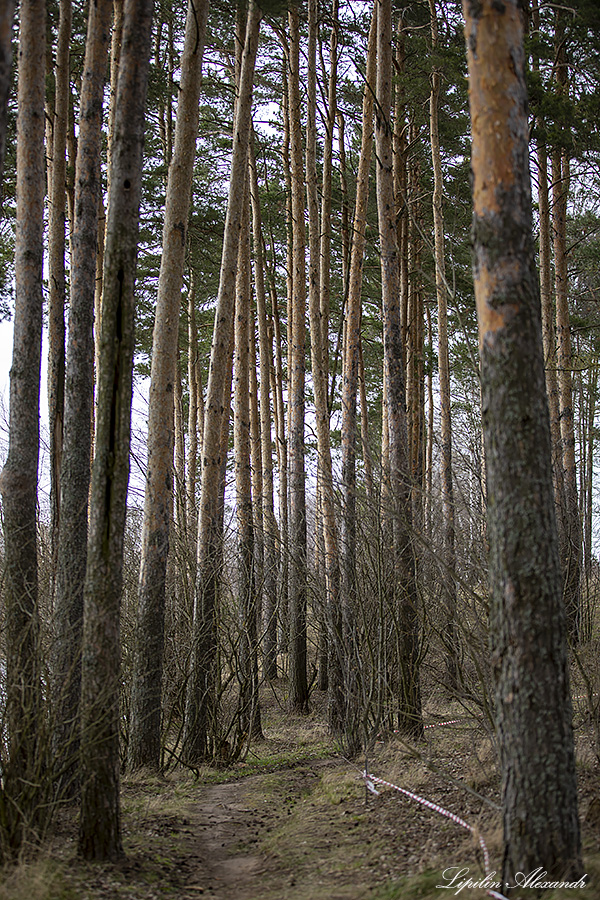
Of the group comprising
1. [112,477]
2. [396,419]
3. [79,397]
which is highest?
[396,419]

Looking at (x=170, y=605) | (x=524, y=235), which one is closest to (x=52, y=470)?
(x=170, y=605)

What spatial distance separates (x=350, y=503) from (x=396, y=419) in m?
1.06

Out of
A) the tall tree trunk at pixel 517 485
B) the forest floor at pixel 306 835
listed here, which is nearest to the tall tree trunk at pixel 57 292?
the forest floor at pixel 306 835

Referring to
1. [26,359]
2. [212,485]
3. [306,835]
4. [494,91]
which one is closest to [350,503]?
[212,485]

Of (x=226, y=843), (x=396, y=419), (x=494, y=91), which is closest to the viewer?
(x=494, y=91)

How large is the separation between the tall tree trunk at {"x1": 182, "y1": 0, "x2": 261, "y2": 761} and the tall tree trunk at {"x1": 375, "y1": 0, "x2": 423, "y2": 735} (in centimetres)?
167

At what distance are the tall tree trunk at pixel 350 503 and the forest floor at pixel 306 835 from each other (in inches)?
37.2

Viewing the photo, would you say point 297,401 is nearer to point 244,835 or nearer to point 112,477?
point 244,835

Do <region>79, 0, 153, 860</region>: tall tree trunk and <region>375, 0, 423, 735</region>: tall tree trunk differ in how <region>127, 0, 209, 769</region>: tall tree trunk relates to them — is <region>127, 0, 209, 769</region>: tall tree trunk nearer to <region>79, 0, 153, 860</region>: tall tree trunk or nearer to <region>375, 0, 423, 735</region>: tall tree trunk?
<region>375, 0, 423, 735</region>: tall tree trunk

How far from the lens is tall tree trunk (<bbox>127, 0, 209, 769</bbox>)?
24.5 feet

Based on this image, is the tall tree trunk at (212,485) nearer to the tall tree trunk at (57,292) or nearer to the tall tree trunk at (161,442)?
the tall tree trunk at (161,442)

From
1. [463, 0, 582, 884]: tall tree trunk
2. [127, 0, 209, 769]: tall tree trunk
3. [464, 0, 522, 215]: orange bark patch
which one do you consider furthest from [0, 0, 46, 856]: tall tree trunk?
[464, 0, 522, 215]: orange bark patch

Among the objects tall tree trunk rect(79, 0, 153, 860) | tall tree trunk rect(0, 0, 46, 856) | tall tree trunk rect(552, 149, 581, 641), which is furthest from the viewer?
tall tree trunk rect(552, 149, 581, 641)

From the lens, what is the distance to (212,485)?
351 inches
